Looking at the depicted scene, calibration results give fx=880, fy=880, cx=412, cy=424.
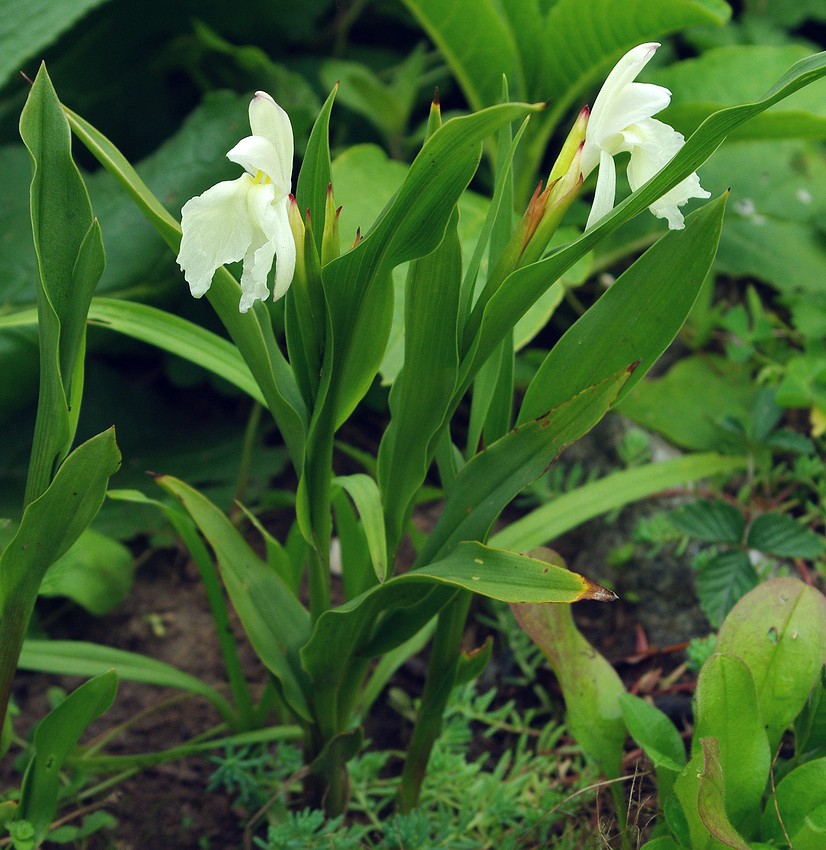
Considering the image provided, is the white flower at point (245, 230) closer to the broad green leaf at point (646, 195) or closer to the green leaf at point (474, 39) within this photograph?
the broad green leaf at point (646, 195)

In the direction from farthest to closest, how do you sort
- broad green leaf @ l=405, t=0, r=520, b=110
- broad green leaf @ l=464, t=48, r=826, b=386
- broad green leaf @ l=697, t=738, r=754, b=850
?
broad green leaf @ l=405, t=0, r=520, b=110 → broad green leaf @ l=697, t=738, r=754, b=850 → broad green leaf @ l=464, t=48, r=826, b=386

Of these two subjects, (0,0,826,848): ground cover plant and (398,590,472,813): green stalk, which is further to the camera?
(398,590,472,813): green stalk

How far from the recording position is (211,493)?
149 cm

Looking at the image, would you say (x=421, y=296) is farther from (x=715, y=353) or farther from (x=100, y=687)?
(x=715, y=353)

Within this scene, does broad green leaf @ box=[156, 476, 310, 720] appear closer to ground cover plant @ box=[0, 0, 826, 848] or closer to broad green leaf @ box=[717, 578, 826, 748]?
ground cover plant @ box=[0, 0, 826, 848]

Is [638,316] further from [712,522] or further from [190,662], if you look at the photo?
[190,662]

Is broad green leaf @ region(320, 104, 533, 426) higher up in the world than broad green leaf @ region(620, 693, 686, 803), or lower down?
higher up

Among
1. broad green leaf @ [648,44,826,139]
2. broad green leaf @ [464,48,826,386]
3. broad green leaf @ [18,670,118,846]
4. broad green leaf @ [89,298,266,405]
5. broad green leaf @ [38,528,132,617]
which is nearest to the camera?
broad green leaf @ [464,48,826,386]

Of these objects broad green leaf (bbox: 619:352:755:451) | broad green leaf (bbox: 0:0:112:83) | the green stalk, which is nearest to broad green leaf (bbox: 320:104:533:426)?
the green stalk

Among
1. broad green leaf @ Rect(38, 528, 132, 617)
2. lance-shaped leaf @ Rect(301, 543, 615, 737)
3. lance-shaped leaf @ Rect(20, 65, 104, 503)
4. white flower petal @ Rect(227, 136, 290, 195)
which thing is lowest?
broad green leaf @ Rect(38, 528, 132, 617)

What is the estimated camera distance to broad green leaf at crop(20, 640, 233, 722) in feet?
3.38

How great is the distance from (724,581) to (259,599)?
1.98 feet

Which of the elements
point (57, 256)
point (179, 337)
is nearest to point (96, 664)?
point (179, 337)

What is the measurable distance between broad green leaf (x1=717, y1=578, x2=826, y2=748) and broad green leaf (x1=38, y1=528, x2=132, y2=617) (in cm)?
87
